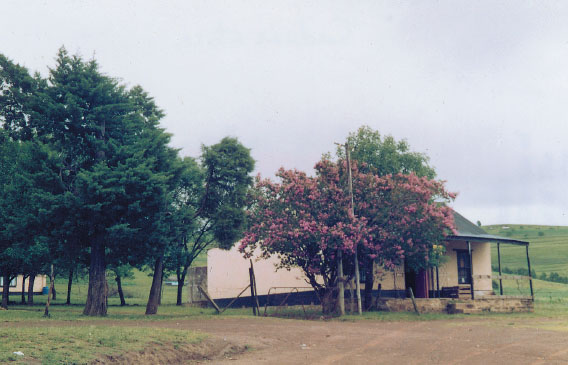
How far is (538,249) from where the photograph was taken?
110062 mm

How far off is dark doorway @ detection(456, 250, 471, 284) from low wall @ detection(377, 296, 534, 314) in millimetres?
4700

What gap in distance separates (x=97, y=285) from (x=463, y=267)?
69.6ft

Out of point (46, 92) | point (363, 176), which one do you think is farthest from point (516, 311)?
point (46, 92)

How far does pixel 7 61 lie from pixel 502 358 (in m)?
34.5

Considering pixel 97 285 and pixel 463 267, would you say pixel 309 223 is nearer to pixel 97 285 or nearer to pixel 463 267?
pixel 97 285

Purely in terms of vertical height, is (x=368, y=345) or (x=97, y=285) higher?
(x=97, y=285)

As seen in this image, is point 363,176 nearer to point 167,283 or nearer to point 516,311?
point 516,311

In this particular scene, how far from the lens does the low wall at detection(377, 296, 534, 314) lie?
27531mm

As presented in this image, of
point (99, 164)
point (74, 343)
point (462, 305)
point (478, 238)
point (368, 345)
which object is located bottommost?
point (368, 345)

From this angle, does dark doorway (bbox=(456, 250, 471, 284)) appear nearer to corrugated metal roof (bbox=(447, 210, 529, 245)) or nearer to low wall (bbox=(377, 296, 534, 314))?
corrugated metal roof (bbox=(447, 210, 529, 245))

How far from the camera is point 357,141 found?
116 ft

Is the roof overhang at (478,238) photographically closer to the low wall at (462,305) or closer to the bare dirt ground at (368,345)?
the low wall at (462,305)

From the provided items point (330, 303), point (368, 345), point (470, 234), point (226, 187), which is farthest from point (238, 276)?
point (368, 345)

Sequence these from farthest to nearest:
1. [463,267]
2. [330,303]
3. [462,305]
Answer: [463,267] < [462,305] < [330,303]
